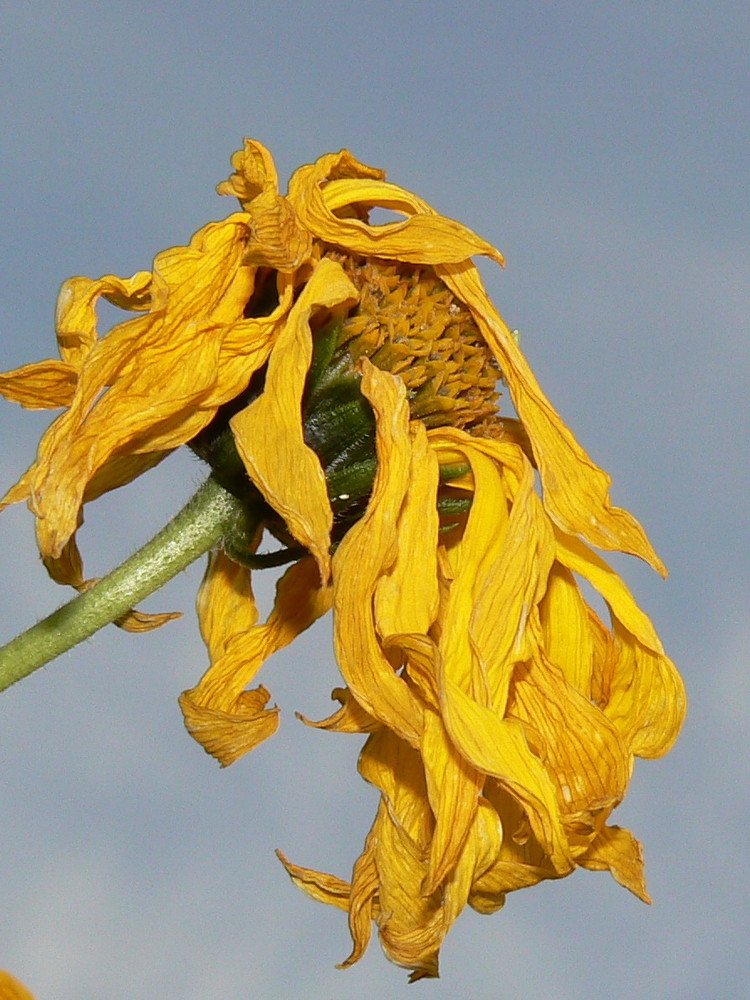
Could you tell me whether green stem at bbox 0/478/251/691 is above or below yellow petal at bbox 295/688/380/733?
above

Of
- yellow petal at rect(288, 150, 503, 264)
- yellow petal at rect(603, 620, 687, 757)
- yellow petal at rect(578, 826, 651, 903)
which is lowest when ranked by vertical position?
yellow petal at rect(578, 826, 651, 903)

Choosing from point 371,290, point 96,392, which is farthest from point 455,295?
point 96,392

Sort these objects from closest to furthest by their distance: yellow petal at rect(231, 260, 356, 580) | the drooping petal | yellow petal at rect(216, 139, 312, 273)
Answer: yellow petal at rect(231, 260, 356, 580) → yellow petal at rect(216, 139, 312, 273) → the drooping petal

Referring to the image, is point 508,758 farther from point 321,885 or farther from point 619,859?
point 321,885

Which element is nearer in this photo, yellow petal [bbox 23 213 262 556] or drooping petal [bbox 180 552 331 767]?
yellow petal [bbox 23 213 262 556]

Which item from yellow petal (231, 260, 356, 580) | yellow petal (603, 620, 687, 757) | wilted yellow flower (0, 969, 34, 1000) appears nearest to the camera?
wilted yellow flower (0, 969, 34, 1000)

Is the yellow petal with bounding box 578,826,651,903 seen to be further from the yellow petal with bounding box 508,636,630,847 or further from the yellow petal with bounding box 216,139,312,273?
the yellow petal with bounding box 216,139,312,273

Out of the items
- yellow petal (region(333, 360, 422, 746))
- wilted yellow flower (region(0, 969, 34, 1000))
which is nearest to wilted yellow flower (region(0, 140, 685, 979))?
yellow petal (region(333, 360, 422, 746))
